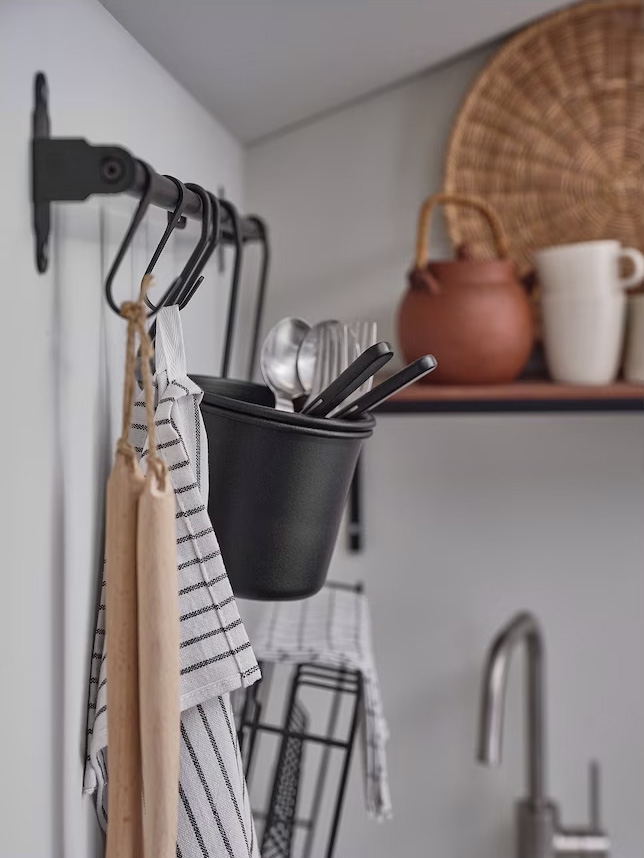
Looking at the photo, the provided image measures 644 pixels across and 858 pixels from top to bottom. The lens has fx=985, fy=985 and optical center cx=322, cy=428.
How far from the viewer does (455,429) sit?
133 cm

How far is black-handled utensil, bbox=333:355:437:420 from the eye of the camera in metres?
0.63

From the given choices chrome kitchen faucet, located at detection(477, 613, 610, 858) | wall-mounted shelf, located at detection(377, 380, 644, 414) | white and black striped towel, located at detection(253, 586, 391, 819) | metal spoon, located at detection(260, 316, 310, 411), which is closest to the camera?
Result: metal spoon, located at detection(260, 316, 310, 411)

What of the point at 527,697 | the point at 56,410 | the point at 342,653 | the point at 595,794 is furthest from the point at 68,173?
the point at 595,794

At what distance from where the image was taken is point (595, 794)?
1.33 m

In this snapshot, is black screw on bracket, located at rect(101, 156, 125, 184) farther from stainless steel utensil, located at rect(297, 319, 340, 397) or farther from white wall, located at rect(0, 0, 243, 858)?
stainless steel utensil, located at rect(297, 319, 340, 397)

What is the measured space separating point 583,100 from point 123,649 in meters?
0.96

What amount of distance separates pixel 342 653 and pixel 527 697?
54 centimetres

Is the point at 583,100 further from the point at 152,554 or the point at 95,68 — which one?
the point at 152,554

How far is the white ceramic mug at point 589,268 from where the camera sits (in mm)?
1080

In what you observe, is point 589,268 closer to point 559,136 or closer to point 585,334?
point 585,334

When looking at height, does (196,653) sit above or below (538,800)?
above

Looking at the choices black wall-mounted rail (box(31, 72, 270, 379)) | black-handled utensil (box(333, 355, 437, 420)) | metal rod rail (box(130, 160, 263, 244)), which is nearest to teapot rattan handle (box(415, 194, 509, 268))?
metal rod rail (box(130, 160, 263, 244))

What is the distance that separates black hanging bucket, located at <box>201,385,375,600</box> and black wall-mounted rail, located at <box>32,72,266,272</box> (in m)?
0.15

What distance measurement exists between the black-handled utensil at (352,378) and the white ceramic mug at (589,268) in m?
Answer: 0.51
